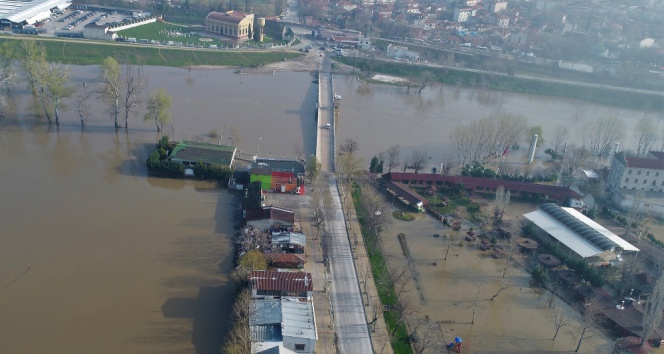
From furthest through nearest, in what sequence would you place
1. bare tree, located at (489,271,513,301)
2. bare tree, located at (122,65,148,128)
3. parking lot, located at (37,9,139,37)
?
parking lot, located at (37,9,139,37)
bare tree, located at (122,65,148,128)
bare tree, located at (489,271,513,301)

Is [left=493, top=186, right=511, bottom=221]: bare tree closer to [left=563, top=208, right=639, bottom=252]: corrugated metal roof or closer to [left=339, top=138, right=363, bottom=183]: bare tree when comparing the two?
[left=563, top=208, right=639, bottom=252]: corrugated metal roof

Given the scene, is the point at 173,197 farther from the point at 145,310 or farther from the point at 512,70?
the point at 512,70

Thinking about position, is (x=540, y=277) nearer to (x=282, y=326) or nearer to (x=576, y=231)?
(x=576, y=231)

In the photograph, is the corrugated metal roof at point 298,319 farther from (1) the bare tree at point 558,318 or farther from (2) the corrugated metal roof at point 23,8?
(2) the corrugated metal roof at point 23,8

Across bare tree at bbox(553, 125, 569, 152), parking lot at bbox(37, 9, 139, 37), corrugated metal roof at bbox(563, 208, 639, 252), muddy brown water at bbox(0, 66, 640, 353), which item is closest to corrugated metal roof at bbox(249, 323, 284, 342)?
muddy brown water at bbox(0, 66, 640, 353)

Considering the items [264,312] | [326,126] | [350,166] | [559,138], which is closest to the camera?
[264,312]

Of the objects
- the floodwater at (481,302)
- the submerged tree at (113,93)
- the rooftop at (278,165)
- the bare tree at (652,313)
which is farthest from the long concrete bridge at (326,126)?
the bare tree at (652,313)

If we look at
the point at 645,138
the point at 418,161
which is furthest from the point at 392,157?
the point at 645,138
